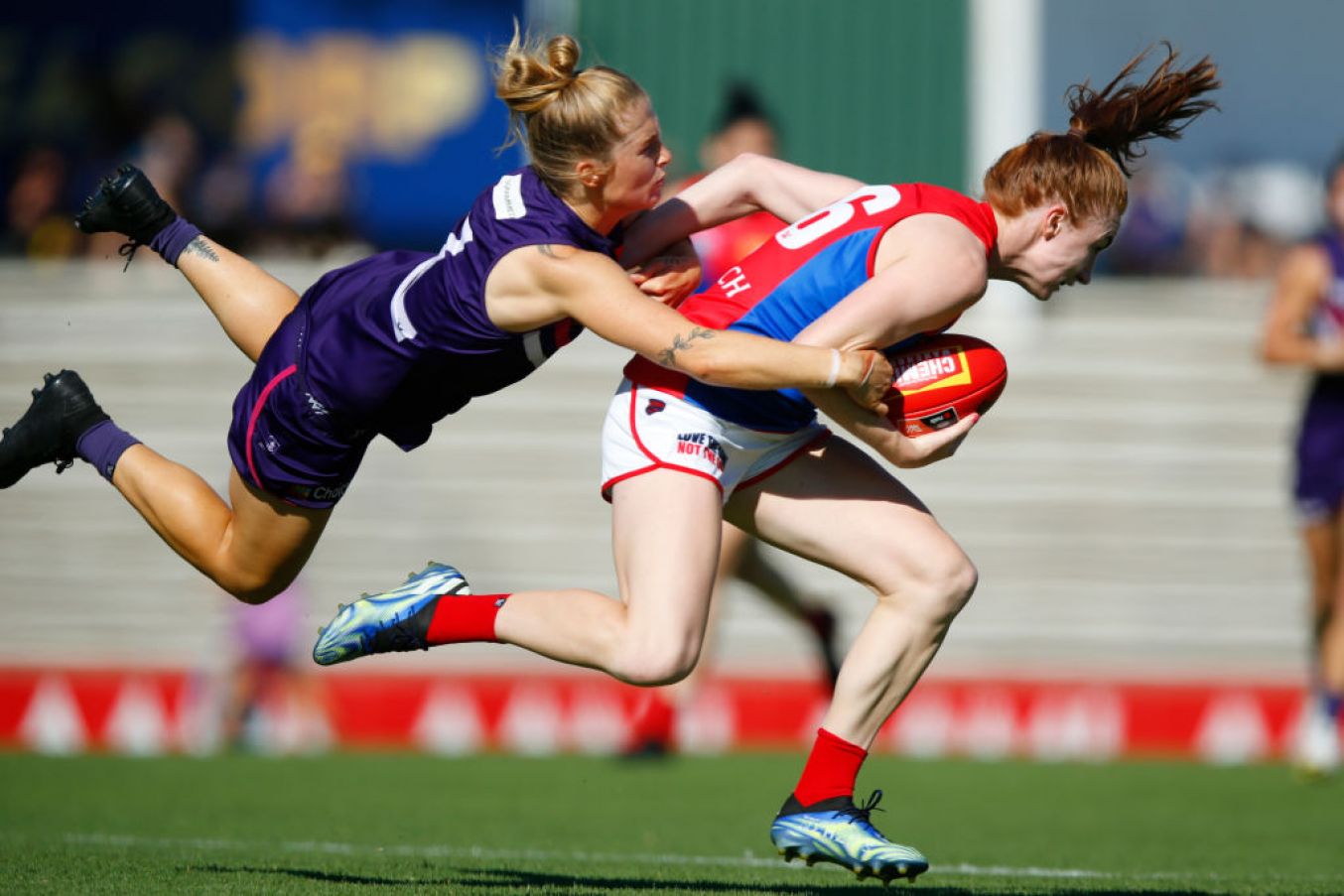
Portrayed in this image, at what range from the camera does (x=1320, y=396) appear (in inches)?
382

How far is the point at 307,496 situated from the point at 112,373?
26.0ft

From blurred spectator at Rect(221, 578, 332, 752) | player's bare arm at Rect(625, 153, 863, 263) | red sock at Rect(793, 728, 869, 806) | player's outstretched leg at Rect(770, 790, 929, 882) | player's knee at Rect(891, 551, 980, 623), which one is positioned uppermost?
player's bare arm at Rect(625, 153, 863, 263)

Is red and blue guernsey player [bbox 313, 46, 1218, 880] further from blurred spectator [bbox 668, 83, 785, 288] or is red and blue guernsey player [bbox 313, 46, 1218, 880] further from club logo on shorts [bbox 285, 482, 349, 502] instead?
blurred spectator [bbox 668, 83, 785, 288]

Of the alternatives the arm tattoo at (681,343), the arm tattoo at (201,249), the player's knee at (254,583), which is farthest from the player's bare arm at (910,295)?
the arm tattoo at (201,249)

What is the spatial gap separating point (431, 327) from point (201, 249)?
3.92 ft

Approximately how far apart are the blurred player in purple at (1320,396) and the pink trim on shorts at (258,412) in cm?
542

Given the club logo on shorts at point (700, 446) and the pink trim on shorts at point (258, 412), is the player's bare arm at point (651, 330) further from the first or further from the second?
the pink trim on shorts at point (258, 412)

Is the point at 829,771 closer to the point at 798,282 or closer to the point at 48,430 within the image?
the point at 798,282

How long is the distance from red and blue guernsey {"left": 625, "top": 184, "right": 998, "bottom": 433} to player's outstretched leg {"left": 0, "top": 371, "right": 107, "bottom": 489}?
6.20 feet

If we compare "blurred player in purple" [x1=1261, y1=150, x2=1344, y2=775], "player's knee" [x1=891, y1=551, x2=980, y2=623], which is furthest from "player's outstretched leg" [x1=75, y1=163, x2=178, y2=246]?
"blurred player in purple" [x1=1261, y1=150, x2=1344, y2=775]

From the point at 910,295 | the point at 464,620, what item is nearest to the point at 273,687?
the point at 464,620

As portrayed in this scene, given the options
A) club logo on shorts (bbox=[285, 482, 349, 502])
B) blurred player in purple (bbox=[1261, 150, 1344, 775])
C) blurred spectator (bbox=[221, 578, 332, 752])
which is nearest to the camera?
club logo on shorts (bbox=[285, 482, 349, 502])

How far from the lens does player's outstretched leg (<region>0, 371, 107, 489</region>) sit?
608cm

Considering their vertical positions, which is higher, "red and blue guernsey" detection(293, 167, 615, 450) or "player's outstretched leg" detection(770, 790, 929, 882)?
Answer: "red and blue guernsey" detection(293, 167, 615, 450)
